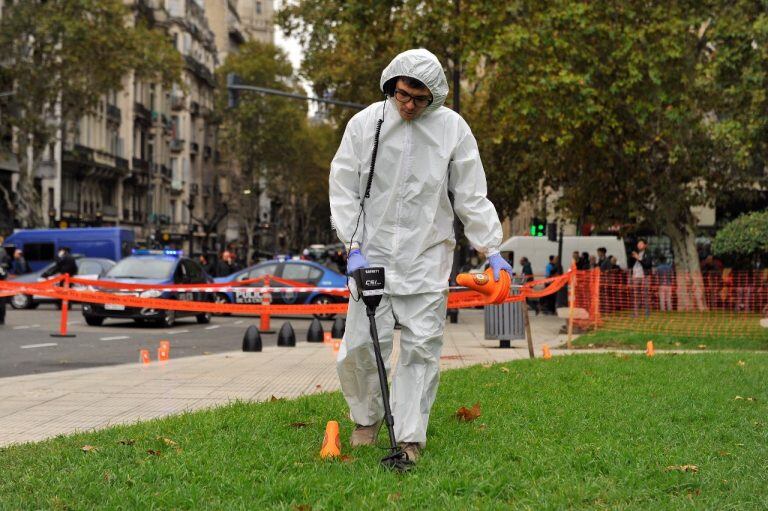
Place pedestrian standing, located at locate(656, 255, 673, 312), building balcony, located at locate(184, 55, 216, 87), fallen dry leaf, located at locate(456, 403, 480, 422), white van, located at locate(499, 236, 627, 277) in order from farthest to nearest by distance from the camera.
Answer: building balcony, located at locate(184, 55, 216, 87), white van, located at locate(499, 236, 627, 277), pedestrian standing, located at locate(656, 255, 673, 312), fallen dry leaf, located at locate(456, 403, 480, 422)

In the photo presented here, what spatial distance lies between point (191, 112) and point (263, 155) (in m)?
9.92

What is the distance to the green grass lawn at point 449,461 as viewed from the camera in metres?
4.77

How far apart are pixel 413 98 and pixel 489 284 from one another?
101cm

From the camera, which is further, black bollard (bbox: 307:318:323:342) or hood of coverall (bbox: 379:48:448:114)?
black bollard (bbox: 307:318:323:342)

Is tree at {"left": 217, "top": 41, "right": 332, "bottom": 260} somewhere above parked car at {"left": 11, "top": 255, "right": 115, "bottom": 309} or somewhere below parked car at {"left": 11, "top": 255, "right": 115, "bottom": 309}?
above

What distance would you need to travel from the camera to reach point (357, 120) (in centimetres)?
593

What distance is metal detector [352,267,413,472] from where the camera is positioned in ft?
17.9

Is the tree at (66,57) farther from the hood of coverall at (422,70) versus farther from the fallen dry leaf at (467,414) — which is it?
the hood of coverall at (422,70)

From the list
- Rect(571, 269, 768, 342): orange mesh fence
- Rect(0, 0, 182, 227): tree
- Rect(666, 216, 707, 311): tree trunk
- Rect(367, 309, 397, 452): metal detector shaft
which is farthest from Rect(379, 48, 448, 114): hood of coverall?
Rect(0, 0, 182, 227): tree

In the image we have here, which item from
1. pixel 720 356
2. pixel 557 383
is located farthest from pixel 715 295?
pixel 557 383

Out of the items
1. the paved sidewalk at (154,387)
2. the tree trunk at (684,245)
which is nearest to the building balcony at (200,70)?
the tree trunk at (684,245)

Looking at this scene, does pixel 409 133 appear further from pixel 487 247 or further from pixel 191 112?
pixel 191 112

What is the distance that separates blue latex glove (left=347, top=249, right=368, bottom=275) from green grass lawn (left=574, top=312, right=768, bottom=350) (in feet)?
39.4

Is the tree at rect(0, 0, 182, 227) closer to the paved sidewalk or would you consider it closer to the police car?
the police car
